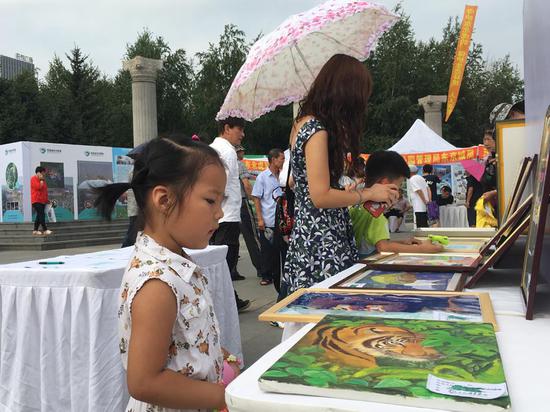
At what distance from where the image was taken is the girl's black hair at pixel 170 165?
115cm

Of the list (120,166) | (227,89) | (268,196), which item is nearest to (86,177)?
(120,166)

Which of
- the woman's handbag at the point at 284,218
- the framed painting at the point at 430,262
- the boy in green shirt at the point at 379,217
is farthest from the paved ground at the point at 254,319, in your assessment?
the framed painting at the point at 430,262

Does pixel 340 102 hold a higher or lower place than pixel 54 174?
lower

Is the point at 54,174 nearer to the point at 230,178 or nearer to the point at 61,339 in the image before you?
the point at 230,178

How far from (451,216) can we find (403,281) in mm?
11837

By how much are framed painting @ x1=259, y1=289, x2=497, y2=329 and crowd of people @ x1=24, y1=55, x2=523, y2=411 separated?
195 millimetres

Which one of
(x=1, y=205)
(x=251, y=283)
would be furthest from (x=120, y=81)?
(x=251, y=283)

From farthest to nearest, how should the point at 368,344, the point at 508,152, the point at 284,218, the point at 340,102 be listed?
the point at 284,218 < the point at 508,152 < the point at 340,102 < the point at 368,344

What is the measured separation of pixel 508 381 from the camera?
0.73 meters

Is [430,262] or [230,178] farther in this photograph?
[230,178]

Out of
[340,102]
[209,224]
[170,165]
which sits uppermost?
[340,102]

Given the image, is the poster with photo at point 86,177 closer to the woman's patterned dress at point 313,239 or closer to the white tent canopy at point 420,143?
the white tent canopy at point 420,143

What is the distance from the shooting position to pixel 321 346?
0.82m

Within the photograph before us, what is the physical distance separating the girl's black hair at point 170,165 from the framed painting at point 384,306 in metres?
0.35
